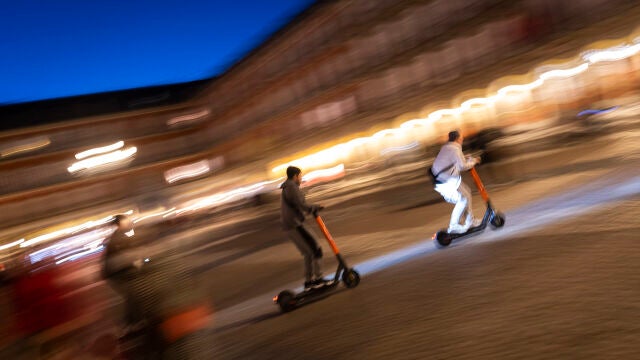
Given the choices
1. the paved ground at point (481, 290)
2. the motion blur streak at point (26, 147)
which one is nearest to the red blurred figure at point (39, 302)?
the paved ground at point (481, 290)

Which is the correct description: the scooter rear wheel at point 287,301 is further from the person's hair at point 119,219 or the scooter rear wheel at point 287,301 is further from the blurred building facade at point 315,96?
the person's hair at point 119,219

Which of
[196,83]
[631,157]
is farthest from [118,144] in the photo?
[631,157]

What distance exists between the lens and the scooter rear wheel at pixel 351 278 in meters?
7.64

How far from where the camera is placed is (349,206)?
65.9 ft

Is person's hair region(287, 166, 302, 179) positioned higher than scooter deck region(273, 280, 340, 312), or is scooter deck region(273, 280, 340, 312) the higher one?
person's hair region(287, 166, 302, 179)

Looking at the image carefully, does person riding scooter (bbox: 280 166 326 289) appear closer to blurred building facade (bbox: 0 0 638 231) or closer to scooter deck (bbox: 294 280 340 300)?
scooter deck (bbox: 294 280 340 300)

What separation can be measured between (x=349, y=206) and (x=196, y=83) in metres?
45.2

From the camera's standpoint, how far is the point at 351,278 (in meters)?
7.65

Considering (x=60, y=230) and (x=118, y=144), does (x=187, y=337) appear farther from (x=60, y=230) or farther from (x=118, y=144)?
(x=118, y=144)

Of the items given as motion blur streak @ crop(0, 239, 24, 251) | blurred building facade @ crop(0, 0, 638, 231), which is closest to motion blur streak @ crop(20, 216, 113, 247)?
motion blur streak @ crop(0, 239, 24, 251)

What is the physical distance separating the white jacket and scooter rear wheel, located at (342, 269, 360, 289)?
1923 millimetres

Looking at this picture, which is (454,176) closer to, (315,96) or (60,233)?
(315,96)

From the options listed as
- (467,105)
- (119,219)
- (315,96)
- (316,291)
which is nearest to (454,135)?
(316,291)

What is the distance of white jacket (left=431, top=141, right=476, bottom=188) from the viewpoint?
8297 mm
